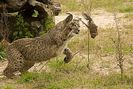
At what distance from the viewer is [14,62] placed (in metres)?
9.31

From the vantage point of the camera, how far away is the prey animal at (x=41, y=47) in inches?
363

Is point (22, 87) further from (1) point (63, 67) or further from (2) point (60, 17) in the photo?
(2) point (60, 17)

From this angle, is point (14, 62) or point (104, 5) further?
point (104, 5)

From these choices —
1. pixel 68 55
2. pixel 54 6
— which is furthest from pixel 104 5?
pixel 68 55

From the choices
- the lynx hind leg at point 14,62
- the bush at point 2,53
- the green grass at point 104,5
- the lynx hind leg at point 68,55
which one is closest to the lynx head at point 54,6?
the bush at point 2,53

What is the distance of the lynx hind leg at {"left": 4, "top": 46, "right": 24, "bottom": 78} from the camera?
366 inches

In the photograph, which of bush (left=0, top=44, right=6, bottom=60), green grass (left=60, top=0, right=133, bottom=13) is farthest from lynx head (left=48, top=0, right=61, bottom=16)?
green grass (left=60, top=0, right=133, bottom=13)

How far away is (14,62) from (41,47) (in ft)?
1.87

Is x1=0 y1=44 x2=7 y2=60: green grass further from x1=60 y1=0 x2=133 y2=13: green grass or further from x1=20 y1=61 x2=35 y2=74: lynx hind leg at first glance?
x1=60 y1=0 x2=133 y2=13: green grass

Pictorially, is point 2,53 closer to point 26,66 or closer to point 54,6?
point 26,66

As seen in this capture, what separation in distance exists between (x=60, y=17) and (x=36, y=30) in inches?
148

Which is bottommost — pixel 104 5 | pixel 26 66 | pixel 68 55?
pixel 104 5

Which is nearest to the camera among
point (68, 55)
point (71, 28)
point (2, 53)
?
point (71, 28)

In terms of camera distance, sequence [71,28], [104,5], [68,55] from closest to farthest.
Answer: [71,28]
[68,55]
[104,5]
